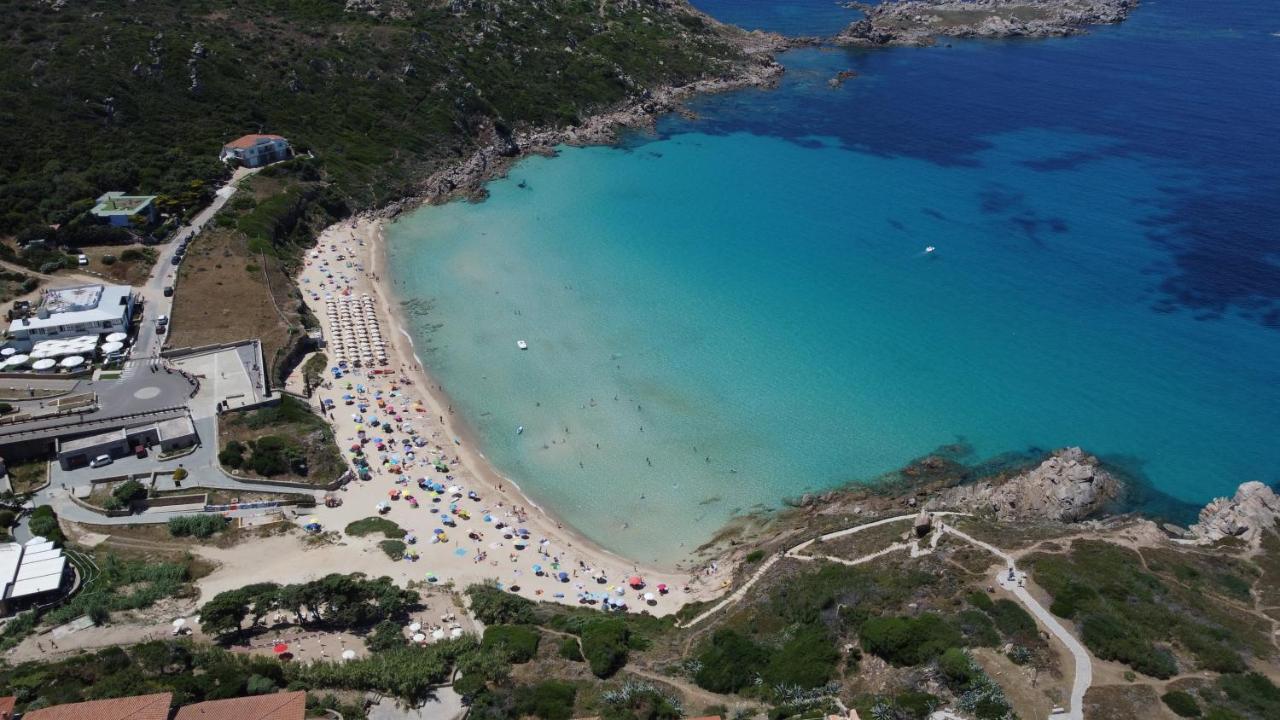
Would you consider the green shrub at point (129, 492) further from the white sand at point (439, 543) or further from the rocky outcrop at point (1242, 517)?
the rocky outcrop at point (1242, 517)

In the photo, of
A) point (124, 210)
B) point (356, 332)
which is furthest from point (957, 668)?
point (124, 210)

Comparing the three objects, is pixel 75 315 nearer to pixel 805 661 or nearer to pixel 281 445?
pixel 281 445

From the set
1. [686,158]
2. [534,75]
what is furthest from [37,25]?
[686,158]

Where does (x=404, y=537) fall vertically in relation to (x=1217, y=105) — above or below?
below

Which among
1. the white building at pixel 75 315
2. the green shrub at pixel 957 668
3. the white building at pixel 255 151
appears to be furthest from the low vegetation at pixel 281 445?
the white building at pixel 255 151

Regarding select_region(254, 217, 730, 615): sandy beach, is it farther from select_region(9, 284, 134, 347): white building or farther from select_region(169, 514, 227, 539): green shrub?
select_region(9, 284, 134, 347): white building

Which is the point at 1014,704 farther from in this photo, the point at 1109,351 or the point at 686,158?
the point at 686,158
